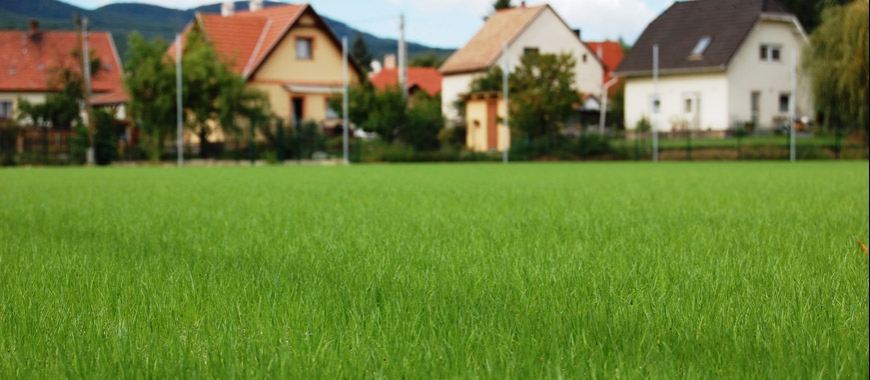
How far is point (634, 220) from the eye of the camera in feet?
25.1

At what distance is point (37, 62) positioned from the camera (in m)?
53.6

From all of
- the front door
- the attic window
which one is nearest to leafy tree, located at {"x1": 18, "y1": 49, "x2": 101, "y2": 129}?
the front door

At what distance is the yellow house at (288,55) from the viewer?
134ft

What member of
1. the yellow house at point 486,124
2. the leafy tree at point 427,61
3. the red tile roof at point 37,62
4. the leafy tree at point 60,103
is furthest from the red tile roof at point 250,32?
the leafy tree at point 427,61

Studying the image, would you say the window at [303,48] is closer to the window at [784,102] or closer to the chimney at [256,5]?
the chimney at [256,5]

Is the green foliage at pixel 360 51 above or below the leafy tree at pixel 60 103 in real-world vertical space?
above

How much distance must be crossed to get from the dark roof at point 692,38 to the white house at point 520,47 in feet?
10.2

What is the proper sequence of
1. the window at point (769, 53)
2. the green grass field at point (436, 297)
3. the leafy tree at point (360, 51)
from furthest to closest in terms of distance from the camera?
1. the leafy tree at point (360, 51)
2. the window at point (769, 53)
3. the green grass field at point (436, 297)

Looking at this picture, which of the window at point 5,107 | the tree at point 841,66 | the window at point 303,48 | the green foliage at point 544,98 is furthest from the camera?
the window at point 5,107

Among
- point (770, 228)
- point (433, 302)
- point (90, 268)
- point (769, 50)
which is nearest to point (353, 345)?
point (433, 302)

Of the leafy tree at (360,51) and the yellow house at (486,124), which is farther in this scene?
the leafy tree at (360,51)

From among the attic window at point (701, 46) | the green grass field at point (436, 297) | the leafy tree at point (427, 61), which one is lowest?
the green grass field at point (436, 297)

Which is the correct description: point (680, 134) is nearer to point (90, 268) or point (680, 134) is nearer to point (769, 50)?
point (769, 50)

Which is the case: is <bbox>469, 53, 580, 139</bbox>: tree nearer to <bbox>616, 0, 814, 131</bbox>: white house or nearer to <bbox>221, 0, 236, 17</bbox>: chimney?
<bbox>616, 0, 814, 131</bbox>: white house
